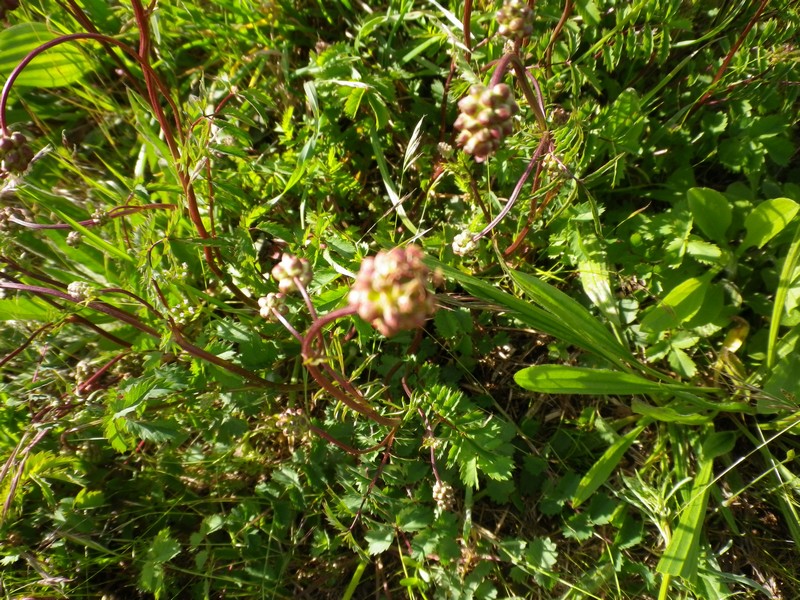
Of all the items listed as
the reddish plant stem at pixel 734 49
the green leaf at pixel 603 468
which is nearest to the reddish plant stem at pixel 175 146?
the green leaf at pixel 603 468

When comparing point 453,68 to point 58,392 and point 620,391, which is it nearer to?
point 620,391

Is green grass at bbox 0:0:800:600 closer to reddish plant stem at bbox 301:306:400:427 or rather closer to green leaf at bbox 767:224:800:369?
green leaf at bbox 767:224:800:369

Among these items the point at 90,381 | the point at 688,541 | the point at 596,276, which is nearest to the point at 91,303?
the point at 90,381

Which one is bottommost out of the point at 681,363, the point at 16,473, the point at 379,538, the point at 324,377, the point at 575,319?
the point at 379,538

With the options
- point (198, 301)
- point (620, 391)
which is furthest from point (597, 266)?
point (198, 301)

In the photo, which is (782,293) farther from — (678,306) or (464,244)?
(464,244)

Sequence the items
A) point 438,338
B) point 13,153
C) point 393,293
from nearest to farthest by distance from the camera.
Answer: point 393,293, point 13,153, point 438,338

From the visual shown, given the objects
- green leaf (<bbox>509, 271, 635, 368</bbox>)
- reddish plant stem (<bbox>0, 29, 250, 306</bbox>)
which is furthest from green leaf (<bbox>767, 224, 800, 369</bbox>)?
reddish plant stem (<bbox>0, 29, 250, 306</bbox>)
